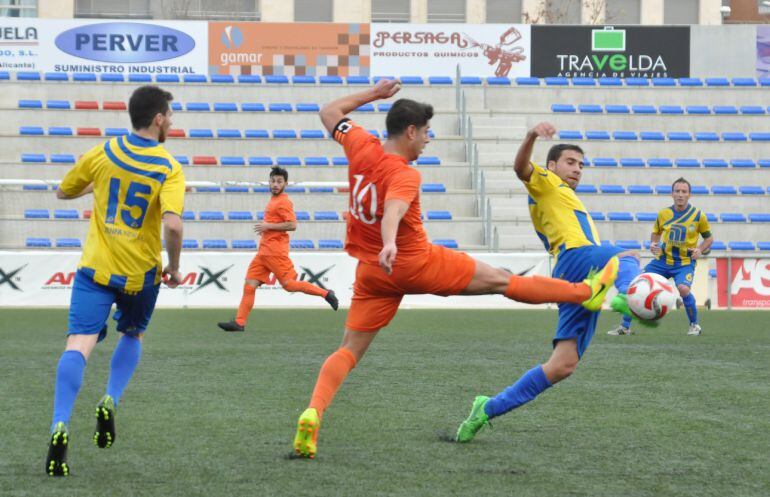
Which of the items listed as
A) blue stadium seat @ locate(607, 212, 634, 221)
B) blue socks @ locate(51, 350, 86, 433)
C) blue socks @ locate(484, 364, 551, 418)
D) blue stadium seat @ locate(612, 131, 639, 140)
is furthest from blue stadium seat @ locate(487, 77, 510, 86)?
blue socks @ locate(51, 350, 86, 433)

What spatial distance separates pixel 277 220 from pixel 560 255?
8016 millimetres

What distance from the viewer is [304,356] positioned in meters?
10.5

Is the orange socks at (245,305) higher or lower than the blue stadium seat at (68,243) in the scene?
higher

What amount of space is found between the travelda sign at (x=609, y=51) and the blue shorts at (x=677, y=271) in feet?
55.9

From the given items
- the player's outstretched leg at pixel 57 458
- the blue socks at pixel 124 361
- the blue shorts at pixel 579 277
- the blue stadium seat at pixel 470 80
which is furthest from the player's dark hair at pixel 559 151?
the blue stadium seat at pixel 470 80

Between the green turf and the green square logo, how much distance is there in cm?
2033

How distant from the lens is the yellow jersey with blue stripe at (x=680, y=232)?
14594 millimetres

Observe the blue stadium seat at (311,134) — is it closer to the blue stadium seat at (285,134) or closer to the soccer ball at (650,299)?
the blue stadium seat at (285,134)

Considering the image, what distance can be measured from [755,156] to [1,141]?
20.0 m

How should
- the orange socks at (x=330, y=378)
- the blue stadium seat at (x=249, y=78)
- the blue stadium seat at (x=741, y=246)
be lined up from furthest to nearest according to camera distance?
the blue stadium seat at (x=249, y=78) → the blue stadium seat at (x=741, y=246) → the orange socks at (x=330, y=378)

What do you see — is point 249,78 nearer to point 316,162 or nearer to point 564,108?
point 316,162

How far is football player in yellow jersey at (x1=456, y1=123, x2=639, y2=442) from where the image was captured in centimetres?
582

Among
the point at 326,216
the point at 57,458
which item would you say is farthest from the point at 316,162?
the point at 57,458

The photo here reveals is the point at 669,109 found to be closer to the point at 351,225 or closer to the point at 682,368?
the point at 682,368
